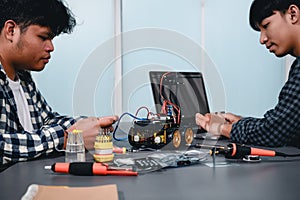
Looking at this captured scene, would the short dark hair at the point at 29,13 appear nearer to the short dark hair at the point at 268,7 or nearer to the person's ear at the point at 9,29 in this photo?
the person's ear at the point at 9,29

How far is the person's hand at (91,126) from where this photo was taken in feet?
3.12

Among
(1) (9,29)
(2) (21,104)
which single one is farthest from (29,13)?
(2) (21,104)

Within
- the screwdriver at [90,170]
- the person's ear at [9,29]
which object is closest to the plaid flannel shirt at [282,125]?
the screwdriver at [90,170]

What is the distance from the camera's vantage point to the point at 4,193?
1.94 feet

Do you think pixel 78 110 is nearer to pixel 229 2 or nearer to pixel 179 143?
pixel 179 143

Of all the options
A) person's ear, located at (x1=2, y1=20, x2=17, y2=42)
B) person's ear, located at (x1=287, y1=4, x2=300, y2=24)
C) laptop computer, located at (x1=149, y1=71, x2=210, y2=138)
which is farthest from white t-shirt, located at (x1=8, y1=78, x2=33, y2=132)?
person's ear, located at (x1=287, y1=4, x2=300, y2=24)

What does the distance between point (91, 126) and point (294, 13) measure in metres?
0.83

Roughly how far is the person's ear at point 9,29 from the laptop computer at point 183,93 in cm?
47

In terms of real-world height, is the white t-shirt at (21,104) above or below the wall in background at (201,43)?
below

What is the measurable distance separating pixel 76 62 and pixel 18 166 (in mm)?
1945

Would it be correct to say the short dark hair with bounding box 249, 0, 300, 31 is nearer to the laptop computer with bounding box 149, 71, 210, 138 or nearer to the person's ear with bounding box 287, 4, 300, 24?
the person's ear with bounding box 287, 4, 300, 24

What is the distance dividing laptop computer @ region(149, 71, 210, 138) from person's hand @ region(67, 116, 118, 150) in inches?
8.3

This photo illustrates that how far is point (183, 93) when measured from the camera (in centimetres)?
124

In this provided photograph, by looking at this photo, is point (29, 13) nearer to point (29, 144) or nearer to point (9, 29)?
point (9, 29)
